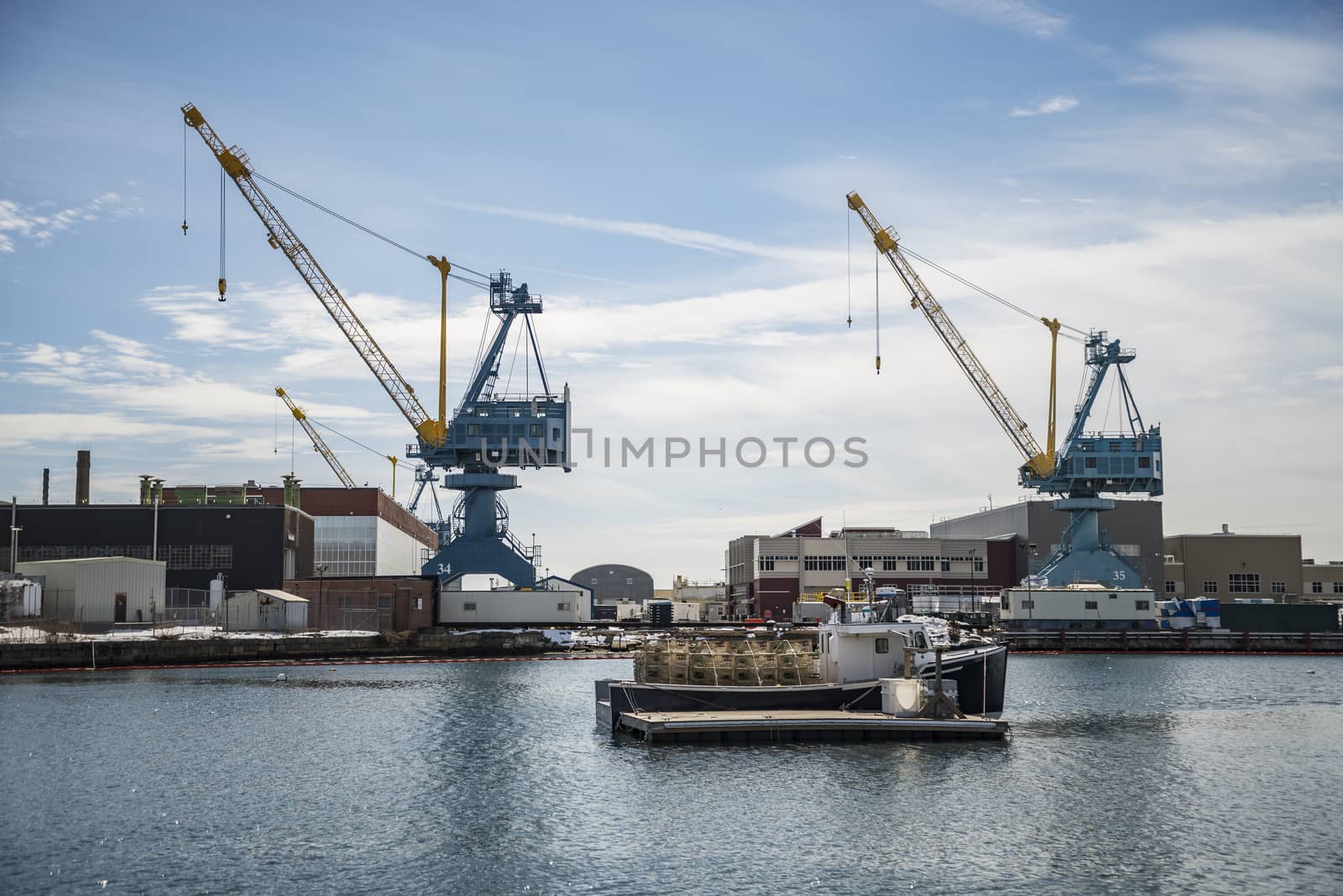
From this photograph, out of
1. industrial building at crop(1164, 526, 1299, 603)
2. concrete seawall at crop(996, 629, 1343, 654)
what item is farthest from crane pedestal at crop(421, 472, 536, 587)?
industrial building at crop(1164, 526, 1299, 603)

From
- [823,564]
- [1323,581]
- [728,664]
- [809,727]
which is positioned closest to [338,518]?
[823,564]

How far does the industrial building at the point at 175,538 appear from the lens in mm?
95562

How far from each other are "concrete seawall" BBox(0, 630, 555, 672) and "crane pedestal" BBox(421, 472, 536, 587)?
1018 cm

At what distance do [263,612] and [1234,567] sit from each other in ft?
360

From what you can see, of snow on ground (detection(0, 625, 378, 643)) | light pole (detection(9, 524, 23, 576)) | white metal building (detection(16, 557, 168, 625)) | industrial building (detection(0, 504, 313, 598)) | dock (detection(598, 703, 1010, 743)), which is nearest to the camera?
dock (detection(598, 703, 1010, 743))

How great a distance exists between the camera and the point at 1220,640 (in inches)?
4090

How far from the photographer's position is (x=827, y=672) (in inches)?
1841

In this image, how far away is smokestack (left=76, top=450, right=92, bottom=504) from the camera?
4638 inches

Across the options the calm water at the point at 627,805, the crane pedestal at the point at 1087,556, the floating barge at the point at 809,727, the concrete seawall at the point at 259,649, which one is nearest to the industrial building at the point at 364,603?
the concrete seawall at the point at 259,649

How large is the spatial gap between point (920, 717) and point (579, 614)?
6677 centimetres

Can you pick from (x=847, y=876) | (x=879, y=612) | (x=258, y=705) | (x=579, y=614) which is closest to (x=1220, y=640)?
(x=579, y=614)

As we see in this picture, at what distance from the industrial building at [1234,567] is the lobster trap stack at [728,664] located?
110 meters

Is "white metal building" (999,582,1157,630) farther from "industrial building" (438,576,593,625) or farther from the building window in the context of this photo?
"industrial building" (438,576,593,625)

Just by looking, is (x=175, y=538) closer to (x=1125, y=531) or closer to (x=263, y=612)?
(x=263, y=612)
